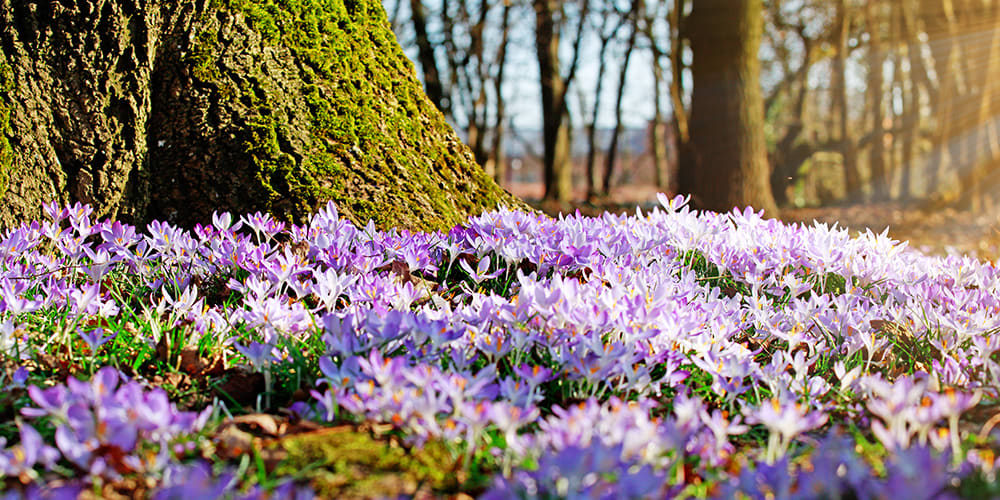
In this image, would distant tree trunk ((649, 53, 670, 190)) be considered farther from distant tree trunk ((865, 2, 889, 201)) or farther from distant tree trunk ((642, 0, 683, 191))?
distant tree trunk ((865, 2, 889, 201))

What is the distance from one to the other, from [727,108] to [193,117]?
5.82 meters

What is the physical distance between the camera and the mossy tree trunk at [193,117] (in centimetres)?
285

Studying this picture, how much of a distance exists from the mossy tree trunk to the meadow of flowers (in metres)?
0.24

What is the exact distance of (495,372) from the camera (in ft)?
5.02

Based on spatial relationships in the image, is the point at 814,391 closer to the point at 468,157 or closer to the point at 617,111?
the point at 468,157

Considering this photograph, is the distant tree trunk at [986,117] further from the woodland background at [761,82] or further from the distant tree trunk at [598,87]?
the distant tree trunk at [598,87]

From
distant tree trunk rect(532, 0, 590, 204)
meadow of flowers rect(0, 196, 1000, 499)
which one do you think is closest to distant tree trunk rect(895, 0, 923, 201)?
distant tree trunk rect(532, 0, 590, 204)

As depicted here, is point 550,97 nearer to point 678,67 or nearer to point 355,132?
point 678,67

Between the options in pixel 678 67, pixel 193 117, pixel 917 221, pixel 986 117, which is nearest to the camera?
pixel 193 117

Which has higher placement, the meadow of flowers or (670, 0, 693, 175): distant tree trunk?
(670, 0, 693, 175): distant tree trunk

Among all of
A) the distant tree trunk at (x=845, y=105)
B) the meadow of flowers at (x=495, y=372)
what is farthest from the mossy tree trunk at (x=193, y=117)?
the distant tree trunk at (x=845, y=105)

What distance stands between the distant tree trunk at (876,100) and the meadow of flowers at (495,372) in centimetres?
1872

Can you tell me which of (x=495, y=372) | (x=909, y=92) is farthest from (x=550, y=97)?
(x=909, y=92)

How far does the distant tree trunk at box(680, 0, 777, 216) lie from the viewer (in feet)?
23.8
